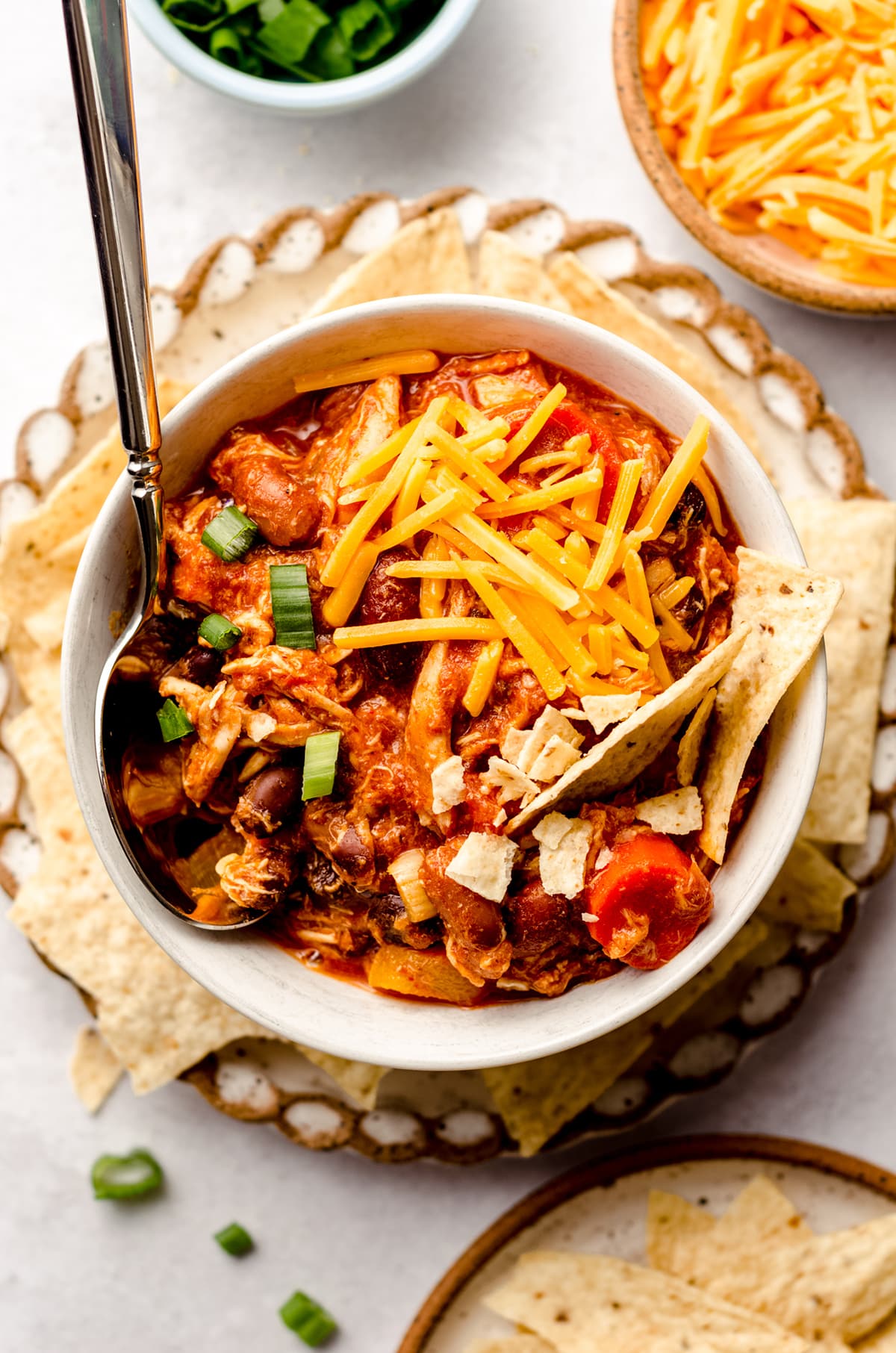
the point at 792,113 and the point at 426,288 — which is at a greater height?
the point at 792,113

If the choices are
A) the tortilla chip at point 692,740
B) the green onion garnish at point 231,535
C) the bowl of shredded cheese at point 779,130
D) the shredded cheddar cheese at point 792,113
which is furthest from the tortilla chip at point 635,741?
the shredded cheddar cheese at point 792,113

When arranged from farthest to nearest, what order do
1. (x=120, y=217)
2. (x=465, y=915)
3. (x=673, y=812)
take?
(x=673, y=812) < (x=465, y=915) < (x=120, y=217)

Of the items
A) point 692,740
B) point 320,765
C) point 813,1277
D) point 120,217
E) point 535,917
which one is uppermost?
point 120,217

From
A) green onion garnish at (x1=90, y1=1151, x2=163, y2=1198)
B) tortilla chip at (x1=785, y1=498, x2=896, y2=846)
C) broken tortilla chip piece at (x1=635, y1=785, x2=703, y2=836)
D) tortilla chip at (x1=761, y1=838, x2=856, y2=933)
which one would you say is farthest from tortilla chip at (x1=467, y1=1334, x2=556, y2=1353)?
broken tortilla chip piece at (x1=635, y1=785, x2=703, y2=836)

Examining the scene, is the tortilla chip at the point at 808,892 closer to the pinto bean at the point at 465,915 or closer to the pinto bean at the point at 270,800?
the pinto bean at the point at 465,915

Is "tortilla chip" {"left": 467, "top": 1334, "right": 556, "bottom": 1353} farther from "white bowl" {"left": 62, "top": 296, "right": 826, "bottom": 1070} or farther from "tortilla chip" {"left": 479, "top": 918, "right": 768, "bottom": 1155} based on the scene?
"white bowl" {"left": 62, "top": 296, "right": 826, "bottom": 1070}

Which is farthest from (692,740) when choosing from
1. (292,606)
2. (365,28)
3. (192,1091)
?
(365,28)

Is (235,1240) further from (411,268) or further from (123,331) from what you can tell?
(411,268)
